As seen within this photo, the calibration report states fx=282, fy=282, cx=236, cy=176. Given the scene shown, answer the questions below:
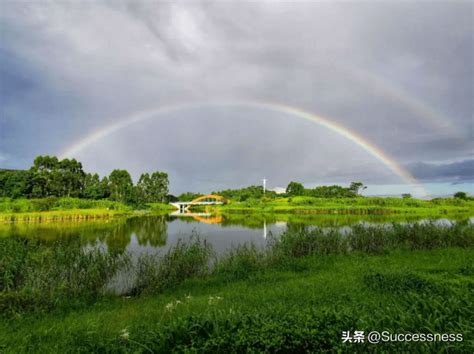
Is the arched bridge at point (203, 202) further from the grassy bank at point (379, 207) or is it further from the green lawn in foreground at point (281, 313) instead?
the green lawn in foreground at point (281, 313)

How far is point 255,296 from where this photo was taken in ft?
18.6

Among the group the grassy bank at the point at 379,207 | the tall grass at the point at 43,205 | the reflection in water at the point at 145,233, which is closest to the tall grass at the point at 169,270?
the reflection in water at the point at 145,233

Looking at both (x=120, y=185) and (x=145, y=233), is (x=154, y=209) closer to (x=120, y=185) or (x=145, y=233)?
(x=120, y=185)

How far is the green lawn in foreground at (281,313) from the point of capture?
2881 mm

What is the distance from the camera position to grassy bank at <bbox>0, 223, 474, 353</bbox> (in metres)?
2.97

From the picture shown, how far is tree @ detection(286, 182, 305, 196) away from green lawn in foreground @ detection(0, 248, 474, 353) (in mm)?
69222

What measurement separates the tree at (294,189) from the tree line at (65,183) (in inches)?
1513

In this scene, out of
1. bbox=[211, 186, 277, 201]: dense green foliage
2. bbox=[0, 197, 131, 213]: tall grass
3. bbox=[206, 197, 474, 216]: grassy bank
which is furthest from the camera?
bbox=[211, 186, 277, 201]: dense green foliage

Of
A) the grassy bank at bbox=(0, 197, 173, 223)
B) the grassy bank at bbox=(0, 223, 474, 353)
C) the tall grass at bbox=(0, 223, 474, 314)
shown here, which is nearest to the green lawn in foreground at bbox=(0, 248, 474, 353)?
the grassy bank at bbox=(0, 223, 474, 353)

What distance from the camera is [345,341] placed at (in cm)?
275

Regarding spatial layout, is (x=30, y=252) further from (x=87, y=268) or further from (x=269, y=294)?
(x=269, y=294)

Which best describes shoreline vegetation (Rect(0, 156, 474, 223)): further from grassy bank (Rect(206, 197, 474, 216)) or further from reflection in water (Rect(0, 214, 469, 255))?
reflection in water (Rect(0, 214, 469, 255))

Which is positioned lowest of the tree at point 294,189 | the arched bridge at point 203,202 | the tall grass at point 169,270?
the tall grass at point 169,270

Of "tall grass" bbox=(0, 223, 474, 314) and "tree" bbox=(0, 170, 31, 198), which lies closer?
"tall grass" bbox=(0, 223, 474, 314)
